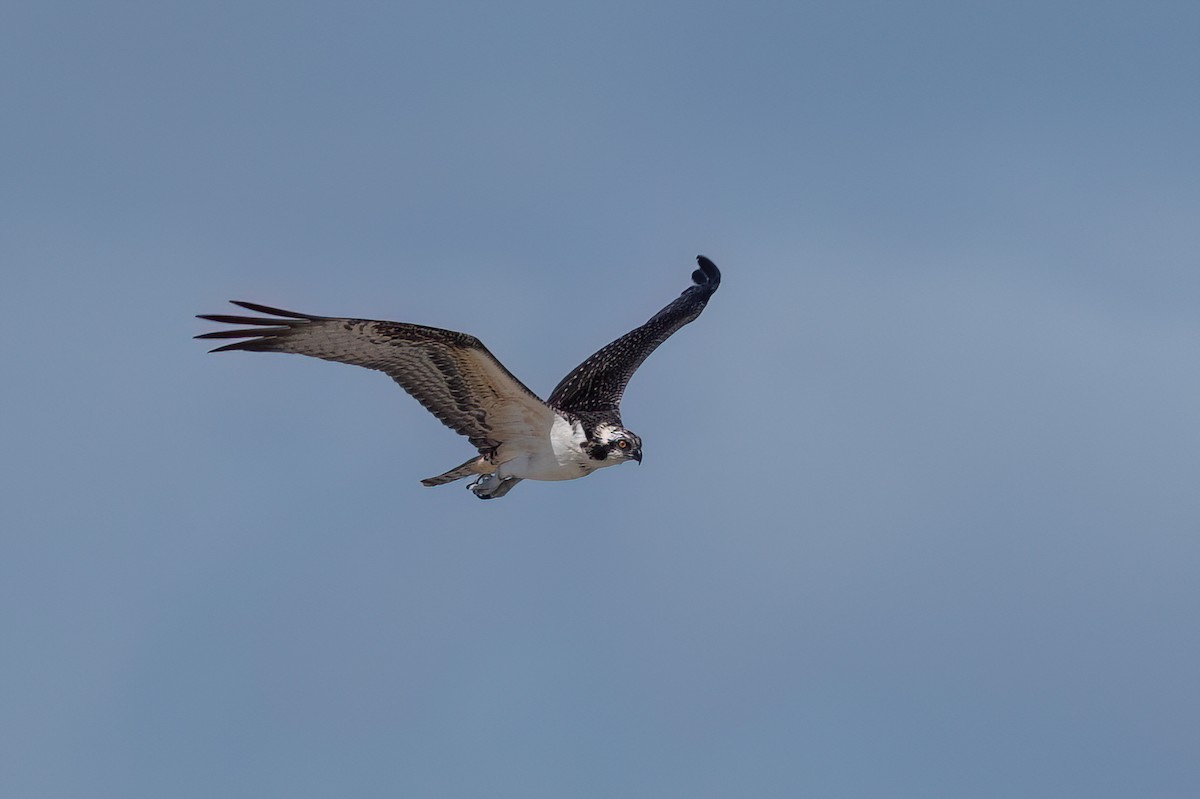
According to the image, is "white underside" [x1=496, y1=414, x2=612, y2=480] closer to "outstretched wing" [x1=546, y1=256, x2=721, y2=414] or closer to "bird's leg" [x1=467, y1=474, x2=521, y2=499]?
"bird's leg" [x1=467, y1=474, x2=521, y2=499]

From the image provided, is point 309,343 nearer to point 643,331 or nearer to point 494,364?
point 494,364

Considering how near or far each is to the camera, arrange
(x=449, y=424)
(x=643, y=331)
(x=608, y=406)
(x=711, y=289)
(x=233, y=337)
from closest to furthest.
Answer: (x=233, y=337)
(x=449, y=424)
(x=608, y=406)
(x=643, y=331)
(x=711, y=289)

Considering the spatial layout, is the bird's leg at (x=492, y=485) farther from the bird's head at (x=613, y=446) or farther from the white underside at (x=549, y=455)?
the bird's head at (x=613, y=446)

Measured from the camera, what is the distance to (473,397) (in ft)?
76.0

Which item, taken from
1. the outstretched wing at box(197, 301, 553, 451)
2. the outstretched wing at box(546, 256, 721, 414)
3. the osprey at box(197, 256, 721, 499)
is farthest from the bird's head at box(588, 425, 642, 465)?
the outstretched wing at box(546, 256, 721, 414)

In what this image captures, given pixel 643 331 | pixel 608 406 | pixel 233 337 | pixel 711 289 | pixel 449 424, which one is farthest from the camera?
pixel 711 289

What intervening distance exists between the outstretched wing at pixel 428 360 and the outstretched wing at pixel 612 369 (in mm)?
3119

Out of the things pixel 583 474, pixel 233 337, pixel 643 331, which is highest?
pixel 643 331

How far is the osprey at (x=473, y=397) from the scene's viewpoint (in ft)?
70.4

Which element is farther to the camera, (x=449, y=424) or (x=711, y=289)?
(x=711, y=289)

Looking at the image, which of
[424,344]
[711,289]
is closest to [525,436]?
[424,344]

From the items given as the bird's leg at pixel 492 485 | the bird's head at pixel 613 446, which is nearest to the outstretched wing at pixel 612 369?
the bird's leg at pixel 492 485

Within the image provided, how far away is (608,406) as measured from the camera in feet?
88.9

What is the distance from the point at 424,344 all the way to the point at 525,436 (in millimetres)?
2530
